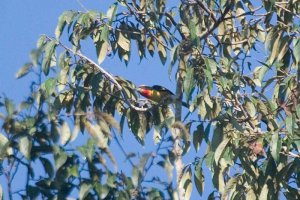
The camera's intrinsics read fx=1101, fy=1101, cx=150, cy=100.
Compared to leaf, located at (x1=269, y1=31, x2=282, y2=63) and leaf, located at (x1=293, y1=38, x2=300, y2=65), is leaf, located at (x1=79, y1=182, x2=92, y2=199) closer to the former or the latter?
leaf, located at (x1=293, y1=38, x2=300, y2=65)

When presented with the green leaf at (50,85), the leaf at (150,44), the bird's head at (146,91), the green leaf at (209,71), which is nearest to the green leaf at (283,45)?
the green leaf at (209,71)

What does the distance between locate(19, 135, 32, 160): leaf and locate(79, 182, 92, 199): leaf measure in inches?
9.8

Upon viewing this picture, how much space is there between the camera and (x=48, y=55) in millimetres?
6816

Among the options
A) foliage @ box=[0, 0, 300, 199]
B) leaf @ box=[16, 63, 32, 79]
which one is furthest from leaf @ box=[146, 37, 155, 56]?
leaf @ box=[16, 63, 32, 79]

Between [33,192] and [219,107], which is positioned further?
[219,107]

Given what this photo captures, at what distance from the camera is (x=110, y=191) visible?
15.0 ft

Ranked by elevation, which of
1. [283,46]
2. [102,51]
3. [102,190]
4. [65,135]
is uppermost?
[102,51]

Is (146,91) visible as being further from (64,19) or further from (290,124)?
(290,124)

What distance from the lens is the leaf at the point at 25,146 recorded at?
4328 mm

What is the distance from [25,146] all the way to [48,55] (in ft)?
Result: 8.26

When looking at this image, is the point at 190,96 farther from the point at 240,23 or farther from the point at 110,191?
the point at 110,191

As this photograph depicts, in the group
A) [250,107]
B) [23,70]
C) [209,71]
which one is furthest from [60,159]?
[250,107]

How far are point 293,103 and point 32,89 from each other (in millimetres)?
2592

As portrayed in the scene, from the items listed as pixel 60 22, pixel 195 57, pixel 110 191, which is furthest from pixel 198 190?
pixel 110 191
